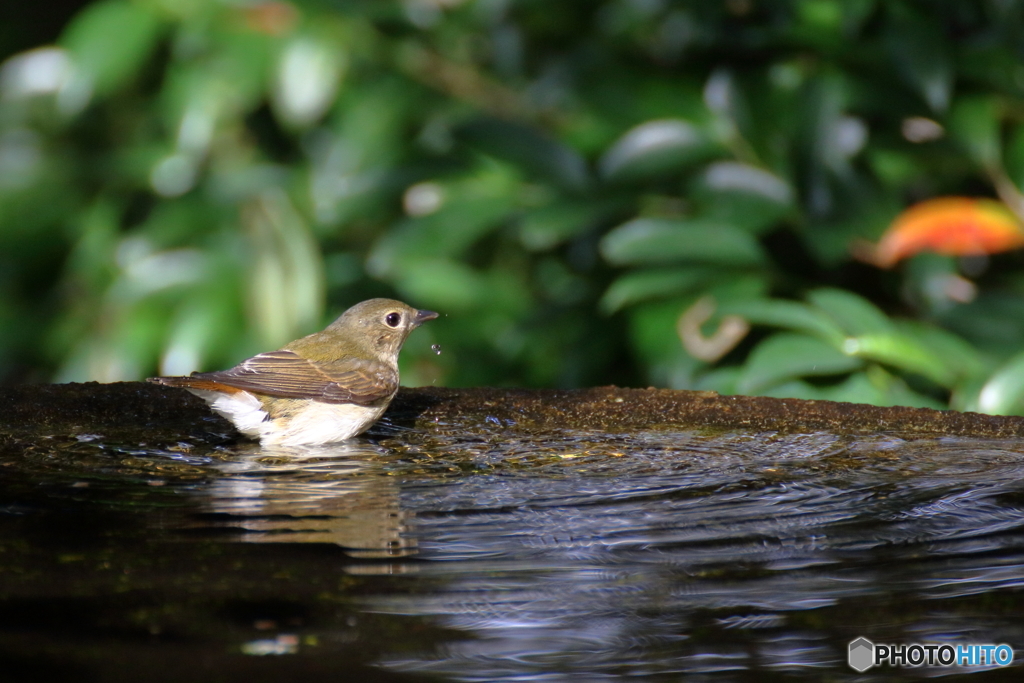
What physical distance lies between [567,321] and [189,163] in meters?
1.68

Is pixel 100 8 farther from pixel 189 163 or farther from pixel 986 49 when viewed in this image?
pixel 986 49

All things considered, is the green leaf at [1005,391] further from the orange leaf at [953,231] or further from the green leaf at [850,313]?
the orange leaf at [953,231]

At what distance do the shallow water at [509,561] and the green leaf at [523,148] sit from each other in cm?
190

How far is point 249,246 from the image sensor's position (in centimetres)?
425

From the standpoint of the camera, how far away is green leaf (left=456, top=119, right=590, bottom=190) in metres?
4.15

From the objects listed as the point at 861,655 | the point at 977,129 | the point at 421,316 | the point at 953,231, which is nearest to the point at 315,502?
the point at 861,655

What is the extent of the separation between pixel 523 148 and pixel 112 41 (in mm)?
→ 1690

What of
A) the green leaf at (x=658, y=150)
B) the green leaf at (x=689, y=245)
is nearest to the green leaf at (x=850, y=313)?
the green leaf at (x=689, y=245)

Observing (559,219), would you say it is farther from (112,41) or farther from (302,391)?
(112,41)

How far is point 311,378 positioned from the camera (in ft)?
10.1

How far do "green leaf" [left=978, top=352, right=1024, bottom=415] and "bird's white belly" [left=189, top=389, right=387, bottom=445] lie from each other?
1774 mm

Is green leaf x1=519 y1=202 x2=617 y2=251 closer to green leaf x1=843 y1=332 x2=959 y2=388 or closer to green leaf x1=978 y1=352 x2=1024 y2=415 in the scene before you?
green leaf x1=843 y1=332 x2=959 y2=388

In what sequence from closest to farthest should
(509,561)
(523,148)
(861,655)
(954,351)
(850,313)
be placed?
(861,655)
(509,561)
(850,313)
(954,351)
(523,148)

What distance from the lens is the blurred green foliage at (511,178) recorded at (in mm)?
3988
